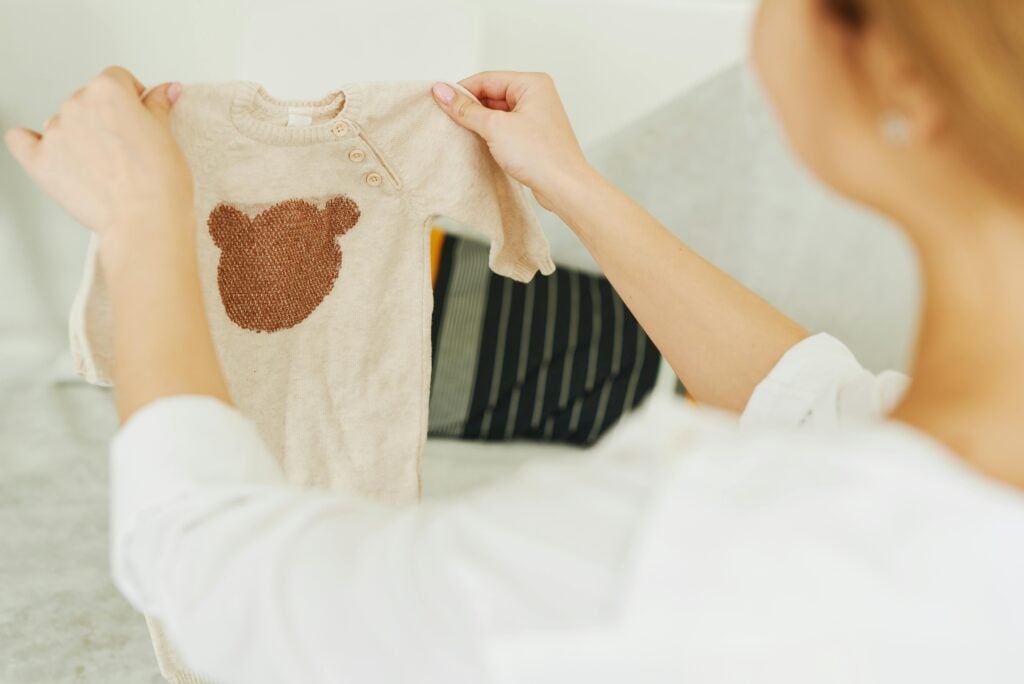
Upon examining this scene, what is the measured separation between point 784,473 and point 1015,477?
94 millimetres

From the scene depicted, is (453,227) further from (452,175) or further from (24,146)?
(24,146)

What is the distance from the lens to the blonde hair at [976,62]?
0.84 ft

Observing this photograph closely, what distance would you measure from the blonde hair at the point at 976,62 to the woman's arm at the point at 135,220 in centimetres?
34

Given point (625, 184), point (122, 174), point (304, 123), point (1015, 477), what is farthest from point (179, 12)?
point (1015, 477)

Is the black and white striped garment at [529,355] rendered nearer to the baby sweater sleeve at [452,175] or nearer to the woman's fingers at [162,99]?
the baby sweater sleeve at [452,175]

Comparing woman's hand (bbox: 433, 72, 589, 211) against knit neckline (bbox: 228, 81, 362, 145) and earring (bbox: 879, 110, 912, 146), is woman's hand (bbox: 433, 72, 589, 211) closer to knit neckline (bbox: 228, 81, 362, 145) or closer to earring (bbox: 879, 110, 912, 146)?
knit neckline (bbox: 228, 81, 362, 145)

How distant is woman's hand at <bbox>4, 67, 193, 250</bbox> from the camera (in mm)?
437

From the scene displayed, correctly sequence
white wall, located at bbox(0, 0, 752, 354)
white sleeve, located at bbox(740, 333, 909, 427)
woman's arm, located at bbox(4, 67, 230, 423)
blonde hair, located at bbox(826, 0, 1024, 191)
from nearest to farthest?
blonde hair, located at bbox(826, 0, 1024, 191), woman's arm, located at bbox(4, 67, 230, 423), white sleeve, located at bbox(740, 333, 909, 427), white wall, located at bbox(0, 0, 752, 354)

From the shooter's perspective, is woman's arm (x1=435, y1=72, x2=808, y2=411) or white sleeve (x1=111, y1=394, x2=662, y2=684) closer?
white sleeve (x1=111, y1=394, x2=662, y2=684)

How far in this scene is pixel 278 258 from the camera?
0.65m

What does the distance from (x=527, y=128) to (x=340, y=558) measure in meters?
0.37

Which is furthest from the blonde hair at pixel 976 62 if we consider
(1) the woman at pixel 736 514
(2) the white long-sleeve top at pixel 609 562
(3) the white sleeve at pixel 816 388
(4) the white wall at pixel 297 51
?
(4) the white wall at pixel 297 51

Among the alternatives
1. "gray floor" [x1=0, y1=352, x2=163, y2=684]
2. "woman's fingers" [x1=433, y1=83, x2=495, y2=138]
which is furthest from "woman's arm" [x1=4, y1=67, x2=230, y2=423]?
"gray floor" [x1=0, y1=352, x2=163, y2=684]

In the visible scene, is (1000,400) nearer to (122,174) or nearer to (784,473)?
(784,473)
